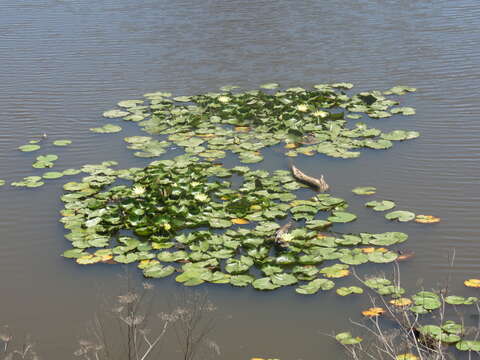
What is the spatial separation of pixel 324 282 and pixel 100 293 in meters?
1.86

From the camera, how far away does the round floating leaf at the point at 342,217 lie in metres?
6.03

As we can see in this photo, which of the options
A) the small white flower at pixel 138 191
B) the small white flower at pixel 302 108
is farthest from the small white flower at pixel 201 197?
the small white flower at pixel 302 108

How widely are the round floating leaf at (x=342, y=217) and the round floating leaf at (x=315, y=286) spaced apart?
0.98 meters

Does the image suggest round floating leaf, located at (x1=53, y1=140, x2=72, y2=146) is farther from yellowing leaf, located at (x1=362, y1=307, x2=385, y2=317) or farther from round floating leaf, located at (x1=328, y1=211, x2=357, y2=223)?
yellowing leaf, located at (x1=362, y1=307, x2=385, y2=317)

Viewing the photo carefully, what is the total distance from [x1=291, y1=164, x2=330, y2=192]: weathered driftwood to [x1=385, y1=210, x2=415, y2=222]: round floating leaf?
82cm

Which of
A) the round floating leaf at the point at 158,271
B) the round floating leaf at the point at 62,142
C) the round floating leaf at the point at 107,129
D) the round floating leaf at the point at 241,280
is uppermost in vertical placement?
the round floating leaf at the point at 107,129

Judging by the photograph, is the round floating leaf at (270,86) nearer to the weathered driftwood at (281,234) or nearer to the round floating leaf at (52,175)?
the round floating leaf at (52,175)

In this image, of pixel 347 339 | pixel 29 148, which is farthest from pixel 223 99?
pixel 347 339

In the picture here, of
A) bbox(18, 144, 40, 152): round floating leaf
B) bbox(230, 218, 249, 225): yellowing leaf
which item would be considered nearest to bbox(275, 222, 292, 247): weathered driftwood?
bbox(230, 218, 249, 225): yellowing leaf

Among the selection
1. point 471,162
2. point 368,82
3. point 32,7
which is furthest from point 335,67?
point 32,7

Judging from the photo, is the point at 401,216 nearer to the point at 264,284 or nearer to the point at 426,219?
the point at 426,219

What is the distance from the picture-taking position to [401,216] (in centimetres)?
607

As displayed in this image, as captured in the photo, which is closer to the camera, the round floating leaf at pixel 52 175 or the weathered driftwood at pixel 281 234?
the weathered driftwood at pixel 281 234

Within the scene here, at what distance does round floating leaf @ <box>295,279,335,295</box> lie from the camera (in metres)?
5.10
